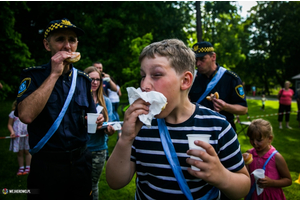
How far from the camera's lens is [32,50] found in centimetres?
1812

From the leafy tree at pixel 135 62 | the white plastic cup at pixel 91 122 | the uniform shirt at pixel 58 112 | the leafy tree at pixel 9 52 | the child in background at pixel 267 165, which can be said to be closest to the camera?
the uniform shirt at pixel 58 112

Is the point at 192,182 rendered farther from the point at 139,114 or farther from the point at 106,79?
the point at 106,79

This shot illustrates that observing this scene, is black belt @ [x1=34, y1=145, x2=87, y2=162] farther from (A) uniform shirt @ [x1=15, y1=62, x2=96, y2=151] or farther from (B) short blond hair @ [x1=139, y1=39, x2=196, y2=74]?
(B) short blond hair @ [x1=139, y1=39, x2=196, y2=74]

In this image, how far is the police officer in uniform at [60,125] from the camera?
7.41 feet

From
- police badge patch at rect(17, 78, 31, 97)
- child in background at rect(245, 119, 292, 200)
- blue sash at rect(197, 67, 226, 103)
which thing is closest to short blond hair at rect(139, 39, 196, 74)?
police badge patch at rect(17, 78, 31, 97)

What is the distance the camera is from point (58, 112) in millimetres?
2449

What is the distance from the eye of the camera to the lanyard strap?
58.6 inches

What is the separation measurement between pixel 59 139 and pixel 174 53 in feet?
5.88

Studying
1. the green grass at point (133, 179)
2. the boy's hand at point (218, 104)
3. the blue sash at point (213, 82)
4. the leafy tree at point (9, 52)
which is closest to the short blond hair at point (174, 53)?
the boy's hand at point (218, 104)

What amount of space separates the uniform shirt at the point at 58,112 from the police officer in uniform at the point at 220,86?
2125 mm

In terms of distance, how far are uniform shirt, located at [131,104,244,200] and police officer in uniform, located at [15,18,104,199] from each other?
1181mm

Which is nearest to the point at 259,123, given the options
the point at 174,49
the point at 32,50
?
the point at 174,49

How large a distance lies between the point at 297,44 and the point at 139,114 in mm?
46467

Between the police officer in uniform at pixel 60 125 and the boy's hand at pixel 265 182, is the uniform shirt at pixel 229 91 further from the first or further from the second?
the police officer in uniform at pixel 60 125
